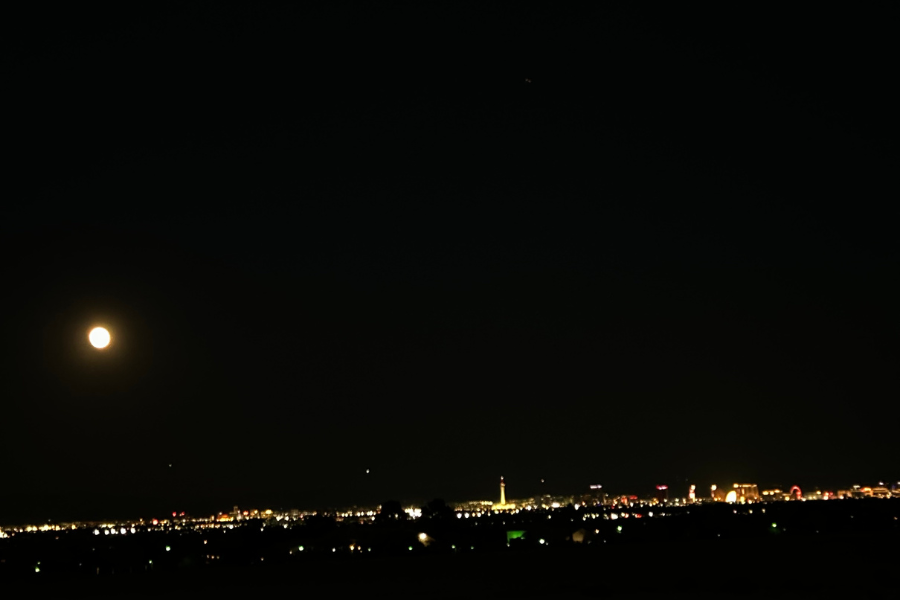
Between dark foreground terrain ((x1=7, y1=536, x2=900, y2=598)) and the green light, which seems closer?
dark foreground terrain ((x1=7, y1=536, x2=900, y2=598))

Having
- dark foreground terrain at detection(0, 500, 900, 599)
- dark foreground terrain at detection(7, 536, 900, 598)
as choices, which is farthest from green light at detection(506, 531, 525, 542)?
dark foreground terrain at detection(7, 536, 900, 598)

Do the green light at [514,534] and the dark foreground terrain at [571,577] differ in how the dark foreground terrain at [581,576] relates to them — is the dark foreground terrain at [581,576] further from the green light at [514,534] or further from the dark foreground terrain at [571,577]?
the green light at [514,534]

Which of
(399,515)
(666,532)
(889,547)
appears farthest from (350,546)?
(399,515)

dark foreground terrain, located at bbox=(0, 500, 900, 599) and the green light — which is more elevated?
dark foreground terrain, located at bbox=(0, 500, 900, 599)

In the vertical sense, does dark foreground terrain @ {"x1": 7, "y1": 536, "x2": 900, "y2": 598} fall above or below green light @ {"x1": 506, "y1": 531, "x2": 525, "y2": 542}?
above

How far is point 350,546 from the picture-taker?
59.3m

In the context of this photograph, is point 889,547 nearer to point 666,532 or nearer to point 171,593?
point 171,593

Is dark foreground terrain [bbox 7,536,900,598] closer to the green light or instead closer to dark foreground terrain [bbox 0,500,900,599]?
dark foreground terrain [bbox 0,500,900,599]

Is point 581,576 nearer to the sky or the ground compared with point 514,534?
nearer to the sky

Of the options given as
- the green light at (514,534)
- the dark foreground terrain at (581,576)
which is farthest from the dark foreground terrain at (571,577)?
the green light at (514,534)

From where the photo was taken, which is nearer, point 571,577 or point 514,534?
point 571,577

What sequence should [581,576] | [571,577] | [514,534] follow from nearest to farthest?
[571,577] → [581,576] → [514,534]

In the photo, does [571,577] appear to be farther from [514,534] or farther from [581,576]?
[514,534]

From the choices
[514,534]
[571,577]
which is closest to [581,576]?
[571,577]
